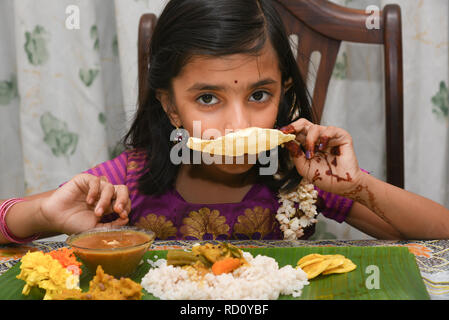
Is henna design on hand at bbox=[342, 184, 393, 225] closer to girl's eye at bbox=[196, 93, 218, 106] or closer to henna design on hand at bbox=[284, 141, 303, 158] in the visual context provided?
henna design on hand at bbox=[284, 141, 303, 158]

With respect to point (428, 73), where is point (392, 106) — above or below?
below

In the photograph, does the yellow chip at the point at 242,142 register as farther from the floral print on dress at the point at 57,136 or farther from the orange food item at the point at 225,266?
the floral print on dress at the point at 57,136

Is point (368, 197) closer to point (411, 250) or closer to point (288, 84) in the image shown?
point (411, 250)

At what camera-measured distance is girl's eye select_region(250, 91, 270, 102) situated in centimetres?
127

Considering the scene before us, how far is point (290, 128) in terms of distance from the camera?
4.16 feet

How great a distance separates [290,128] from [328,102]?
792 millimetres

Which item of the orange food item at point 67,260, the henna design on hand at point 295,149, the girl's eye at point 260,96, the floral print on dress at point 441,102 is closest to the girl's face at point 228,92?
the girl's eye at point 260,96

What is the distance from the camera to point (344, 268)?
949 millimetres

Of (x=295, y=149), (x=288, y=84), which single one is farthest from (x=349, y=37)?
(x=295, y=149)

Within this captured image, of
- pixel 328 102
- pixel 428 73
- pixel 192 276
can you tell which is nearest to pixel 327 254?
pixel 192 276

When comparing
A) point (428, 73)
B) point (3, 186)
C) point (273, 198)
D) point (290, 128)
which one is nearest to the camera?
point (290, 128)

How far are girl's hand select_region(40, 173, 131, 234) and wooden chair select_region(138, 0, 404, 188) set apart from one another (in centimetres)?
53

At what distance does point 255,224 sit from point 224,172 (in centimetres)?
20
